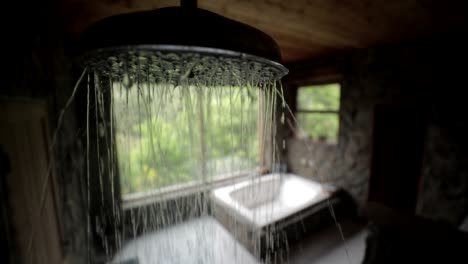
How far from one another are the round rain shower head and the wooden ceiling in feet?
2.99

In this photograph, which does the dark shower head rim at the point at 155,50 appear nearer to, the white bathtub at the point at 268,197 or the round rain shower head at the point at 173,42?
the round rain shower head at the point at 173,42

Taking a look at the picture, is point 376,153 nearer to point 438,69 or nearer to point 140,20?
point 438,69

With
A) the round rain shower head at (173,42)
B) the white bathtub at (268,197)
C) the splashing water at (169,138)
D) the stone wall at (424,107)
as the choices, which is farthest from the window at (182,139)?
the stone wall at (424,107)

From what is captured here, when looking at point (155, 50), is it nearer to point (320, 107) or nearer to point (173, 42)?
point (173, 42)

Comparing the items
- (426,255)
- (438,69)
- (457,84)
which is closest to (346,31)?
(438,69)

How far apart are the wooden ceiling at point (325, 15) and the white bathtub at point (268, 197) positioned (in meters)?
1.33

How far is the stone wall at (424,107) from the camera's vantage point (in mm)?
1587

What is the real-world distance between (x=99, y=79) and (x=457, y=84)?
2504 mm

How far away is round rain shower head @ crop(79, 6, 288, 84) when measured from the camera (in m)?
0.27

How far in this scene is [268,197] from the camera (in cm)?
262

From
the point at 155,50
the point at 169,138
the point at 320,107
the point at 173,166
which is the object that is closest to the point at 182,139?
the point at 169,138

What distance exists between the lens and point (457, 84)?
1.57 m

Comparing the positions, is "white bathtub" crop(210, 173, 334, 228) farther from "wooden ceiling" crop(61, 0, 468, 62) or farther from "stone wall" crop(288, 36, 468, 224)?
"wooden ceiling" crop(61, 0, 468, 62)

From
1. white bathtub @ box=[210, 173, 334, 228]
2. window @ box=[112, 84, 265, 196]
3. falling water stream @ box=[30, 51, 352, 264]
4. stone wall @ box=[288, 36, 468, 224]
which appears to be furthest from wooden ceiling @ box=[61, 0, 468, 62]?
white bathtub @ box=[210, 173, 334, 228]
